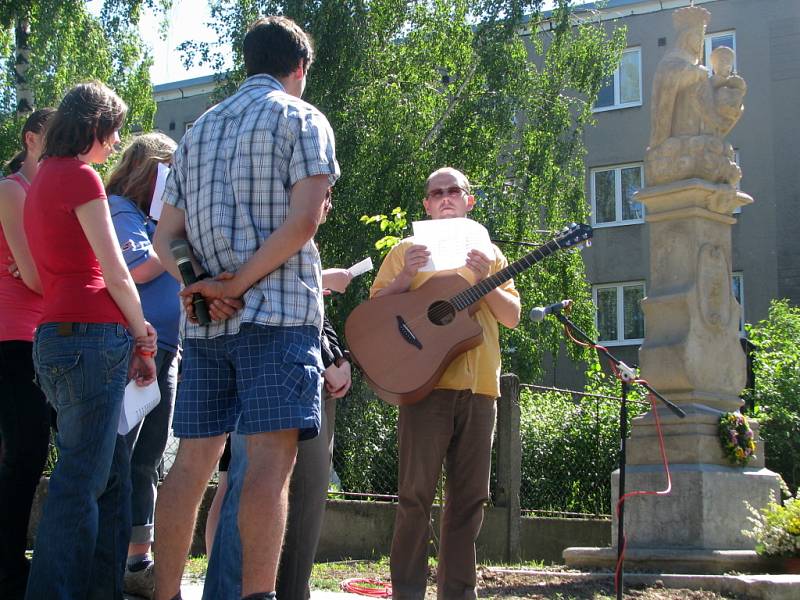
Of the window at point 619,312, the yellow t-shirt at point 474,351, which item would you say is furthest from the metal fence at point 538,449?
the window at point 619,312

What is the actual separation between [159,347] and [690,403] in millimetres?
4645

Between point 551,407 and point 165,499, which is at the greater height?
point 551,407

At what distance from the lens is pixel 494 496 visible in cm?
907

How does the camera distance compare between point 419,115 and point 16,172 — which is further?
point 419,115

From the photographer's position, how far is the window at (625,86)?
28453 millimetres

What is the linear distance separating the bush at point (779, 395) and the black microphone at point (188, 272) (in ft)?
34.3

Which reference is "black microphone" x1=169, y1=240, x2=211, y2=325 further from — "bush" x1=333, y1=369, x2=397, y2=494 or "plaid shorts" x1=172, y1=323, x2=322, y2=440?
"bush" x1=333, y1=369, x2=397, y2=494

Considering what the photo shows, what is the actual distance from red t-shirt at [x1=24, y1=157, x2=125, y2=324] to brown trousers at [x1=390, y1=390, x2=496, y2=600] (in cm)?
166

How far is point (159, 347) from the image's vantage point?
15.1 ft

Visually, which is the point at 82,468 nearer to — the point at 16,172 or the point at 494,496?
the point at 16,172

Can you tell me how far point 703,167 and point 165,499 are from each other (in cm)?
580

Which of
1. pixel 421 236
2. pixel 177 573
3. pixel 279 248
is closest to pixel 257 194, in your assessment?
pixel 279 248

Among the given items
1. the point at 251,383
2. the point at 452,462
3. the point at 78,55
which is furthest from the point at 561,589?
the point at 78,55

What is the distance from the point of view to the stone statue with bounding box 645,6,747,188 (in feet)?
27.0
